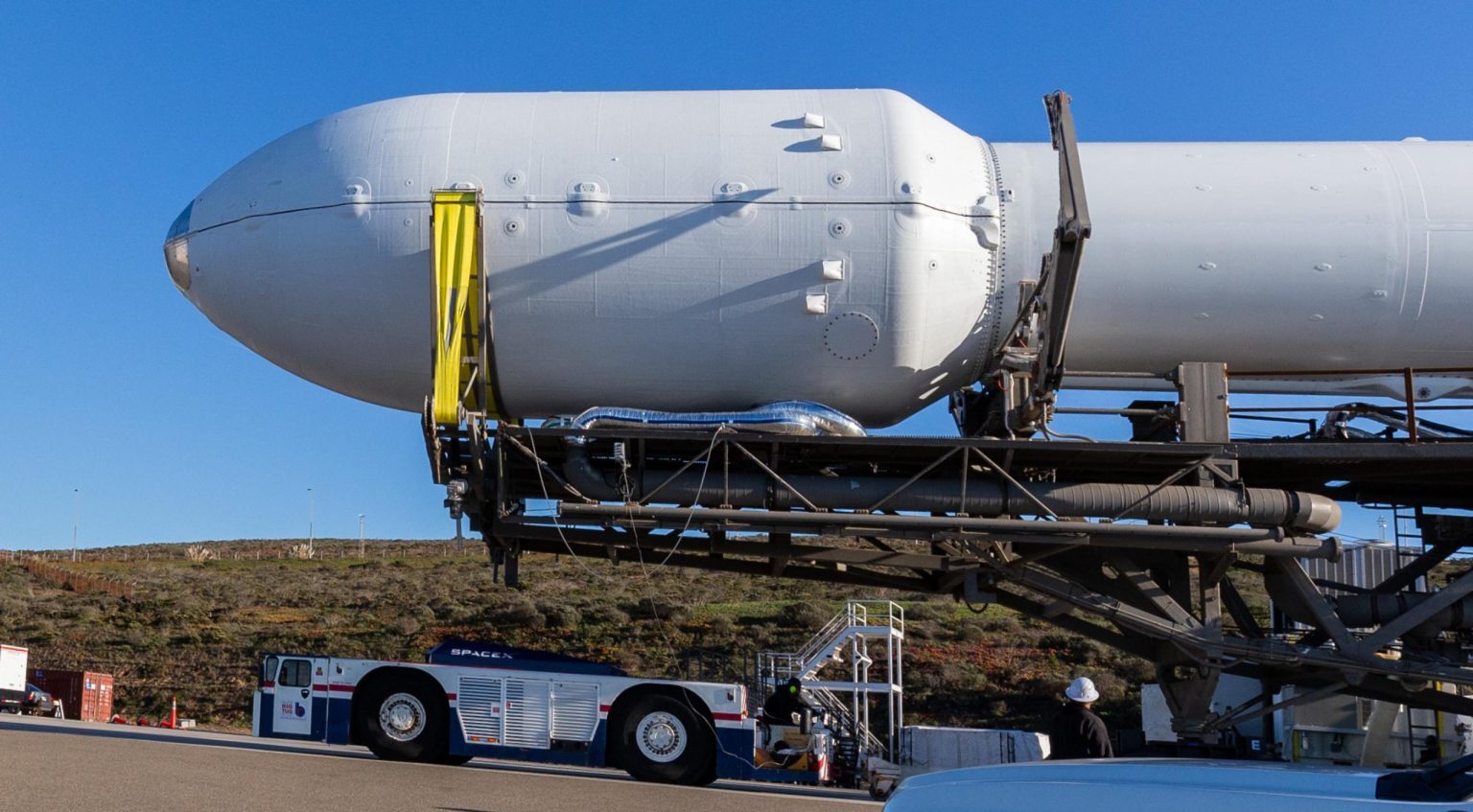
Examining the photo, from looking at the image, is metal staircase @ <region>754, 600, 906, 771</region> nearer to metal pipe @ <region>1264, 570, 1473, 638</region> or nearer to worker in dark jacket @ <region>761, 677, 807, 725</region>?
worker in dark jacket @ <region>761, 677, 807, 725</region>

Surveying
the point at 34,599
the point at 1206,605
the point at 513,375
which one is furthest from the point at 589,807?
the point at 34,599

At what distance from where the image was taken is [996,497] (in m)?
11.0

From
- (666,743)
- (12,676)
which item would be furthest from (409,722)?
(12,676)

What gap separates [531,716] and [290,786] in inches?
144

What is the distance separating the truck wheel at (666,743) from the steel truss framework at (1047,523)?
5.96ft

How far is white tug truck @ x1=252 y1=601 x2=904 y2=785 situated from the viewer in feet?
42.7

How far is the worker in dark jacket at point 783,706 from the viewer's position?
14112mm

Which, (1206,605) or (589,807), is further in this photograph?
(1206,605)

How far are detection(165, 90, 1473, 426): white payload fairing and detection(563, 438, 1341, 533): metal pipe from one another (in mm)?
859

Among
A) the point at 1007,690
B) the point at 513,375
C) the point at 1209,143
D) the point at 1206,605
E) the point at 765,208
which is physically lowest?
the point at 1007,690

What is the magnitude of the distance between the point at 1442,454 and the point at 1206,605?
2.30m

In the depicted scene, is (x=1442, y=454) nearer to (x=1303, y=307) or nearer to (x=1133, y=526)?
(x=1303, y=307)

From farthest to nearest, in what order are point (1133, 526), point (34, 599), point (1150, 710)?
point (34, 599) < point (1150, 710) < point (1133, 526)

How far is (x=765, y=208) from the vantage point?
1104 cm
